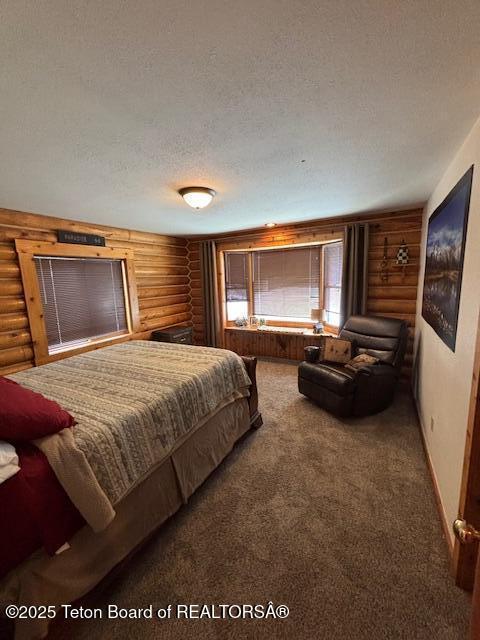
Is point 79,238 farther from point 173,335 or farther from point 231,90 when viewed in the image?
point 231,90

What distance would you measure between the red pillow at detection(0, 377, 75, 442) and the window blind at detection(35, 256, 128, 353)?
86.2 inches

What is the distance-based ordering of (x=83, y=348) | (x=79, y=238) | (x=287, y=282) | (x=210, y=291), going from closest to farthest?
(x=79, y=238)
(x=83, y=348)
(x=287, y=282)
(x=210, y=291)

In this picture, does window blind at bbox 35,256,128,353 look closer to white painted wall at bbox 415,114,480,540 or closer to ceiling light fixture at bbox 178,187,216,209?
ceiling light fixture at bbox 178,187,216,209

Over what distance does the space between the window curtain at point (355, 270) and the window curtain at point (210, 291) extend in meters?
2.37

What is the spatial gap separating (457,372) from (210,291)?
4.17 m

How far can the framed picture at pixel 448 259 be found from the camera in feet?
5.08

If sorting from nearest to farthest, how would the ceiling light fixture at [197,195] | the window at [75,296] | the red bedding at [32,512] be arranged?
the red bedding at [32,512], the ceiling light fixture at [197,195], the window at [75,296]

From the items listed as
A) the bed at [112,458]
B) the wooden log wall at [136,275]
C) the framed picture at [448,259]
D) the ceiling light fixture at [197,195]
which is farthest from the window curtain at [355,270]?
the wooden log wall at [136,275]

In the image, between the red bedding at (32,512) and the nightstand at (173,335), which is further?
the nightstand at (173,335)

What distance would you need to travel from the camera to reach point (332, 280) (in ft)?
14.6

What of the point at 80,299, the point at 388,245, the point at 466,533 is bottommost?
the point at 466,533

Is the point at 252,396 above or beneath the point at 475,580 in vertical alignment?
beneath

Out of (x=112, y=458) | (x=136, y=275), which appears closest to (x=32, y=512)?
(x=112, y=458)

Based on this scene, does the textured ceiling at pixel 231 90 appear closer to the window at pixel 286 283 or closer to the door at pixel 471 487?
the door at pixel 471 487
